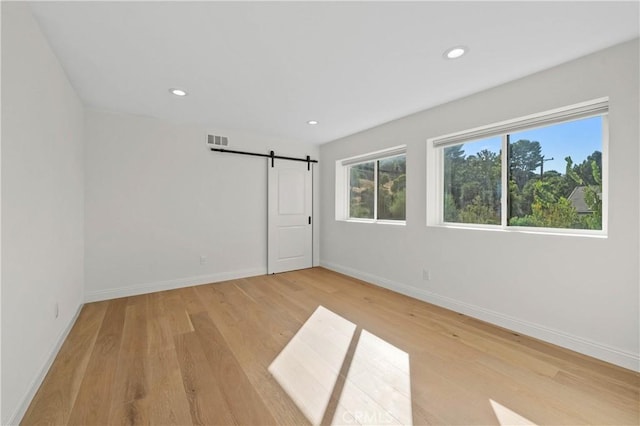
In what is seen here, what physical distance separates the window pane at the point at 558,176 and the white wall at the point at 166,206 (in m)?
3.46

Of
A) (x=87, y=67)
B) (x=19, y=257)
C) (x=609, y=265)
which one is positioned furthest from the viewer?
(x=87, y=67)

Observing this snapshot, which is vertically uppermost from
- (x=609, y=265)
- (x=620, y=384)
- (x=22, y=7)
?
(x=22, y=7)

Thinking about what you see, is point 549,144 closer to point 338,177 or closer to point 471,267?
point 471,267

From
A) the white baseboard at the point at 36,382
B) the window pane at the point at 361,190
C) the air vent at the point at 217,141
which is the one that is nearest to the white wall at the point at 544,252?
the window pane at the point at 361,190

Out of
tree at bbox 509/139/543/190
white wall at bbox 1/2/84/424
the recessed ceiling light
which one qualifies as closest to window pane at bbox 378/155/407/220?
tree at bbox 509/139/543/190

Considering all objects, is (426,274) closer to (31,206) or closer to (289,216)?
(289,216)

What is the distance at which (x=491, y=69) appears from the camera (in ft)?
7.50

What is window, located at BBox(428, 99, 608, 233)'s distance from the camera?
7.20 feet

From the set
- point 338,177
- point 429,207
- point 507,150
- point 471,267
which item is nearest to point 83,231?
point 338,177

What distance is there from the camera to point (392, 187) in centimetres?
399

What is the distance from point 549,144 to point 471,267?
136 centimetres

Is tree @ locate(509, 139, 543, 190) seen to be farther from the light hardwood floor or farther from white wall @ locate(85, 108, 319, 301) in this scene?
white wall @ locate(85, 108, 319, 301)

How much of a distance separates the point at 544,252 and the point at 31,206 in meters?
3.85

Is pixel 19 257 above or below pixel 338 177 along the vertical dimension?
below
